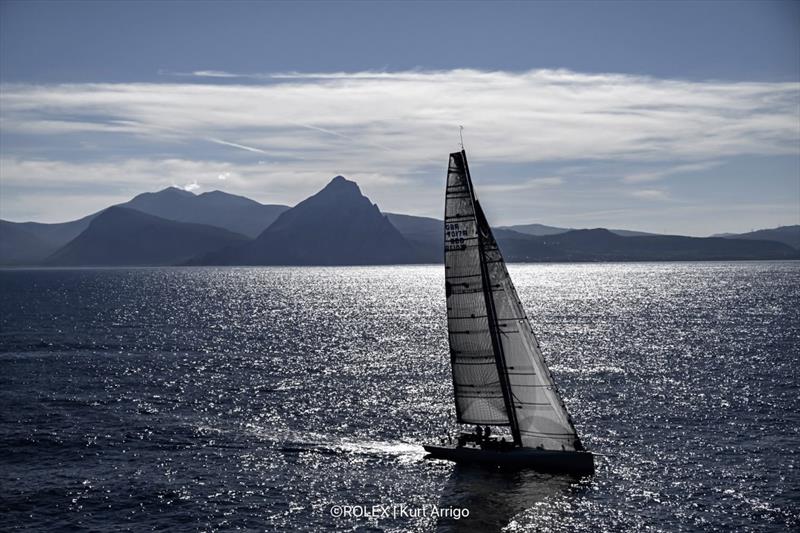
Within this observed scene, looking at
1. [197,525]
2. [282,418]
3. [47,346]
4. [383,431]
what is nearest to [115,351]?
[47,346]

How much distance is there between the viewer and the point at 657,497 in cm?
4488

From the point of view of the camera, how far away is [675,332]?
130m

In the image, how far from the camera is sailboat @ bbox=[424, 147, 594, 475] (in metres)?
46.9

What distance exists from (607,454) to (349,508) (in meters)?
20.3

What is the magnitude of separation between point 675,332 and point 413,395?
2862 inches

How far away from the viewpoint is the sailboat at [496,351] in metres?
46.9

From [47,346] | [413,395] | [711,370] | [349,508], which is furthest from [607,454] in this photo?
[47,346]

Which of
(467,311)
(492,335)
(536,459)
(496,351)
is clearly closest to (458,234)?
(467,311)

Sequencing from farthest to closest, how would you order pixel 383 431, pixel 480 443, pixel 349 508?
pixel 383 431 < pixel 480 443 < pixel 349 508

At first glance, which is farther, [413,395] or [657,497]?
[413,395]

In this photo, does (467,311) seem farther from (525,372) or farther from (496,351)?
(525,372)

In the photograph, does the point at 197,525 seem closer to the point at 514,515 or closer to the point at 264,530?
the point at 264,530

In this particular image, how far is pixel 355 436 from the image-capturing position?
5897 cm

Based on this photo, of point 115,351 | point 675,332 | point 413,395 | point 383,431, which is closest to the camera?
point 383,431
